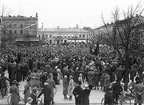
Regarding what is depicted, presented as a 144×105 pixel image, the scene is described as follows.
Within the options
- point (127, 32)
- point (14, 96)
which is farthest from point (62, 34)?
point (14, 96)

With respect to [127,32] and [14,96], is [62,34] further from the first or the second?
[14,96]

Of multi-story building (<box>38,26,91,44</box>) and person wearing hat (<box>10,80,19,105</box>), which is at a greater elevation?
multi-story building (<box>38,26,91,44</box>)

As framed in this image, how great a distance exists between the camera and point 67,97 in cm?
1455

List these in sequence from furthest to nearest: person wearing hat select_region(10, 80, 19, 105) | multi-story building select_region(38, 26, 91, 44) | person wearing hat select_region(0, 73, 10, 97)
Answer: multi-story building select_region(38, 26, 91, 44)
person wearing hat select_region(0, 73, 10, 97)
person wearing hat select_region(10, 80, 19, 105)

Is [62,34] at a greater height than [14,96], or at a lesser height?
greater

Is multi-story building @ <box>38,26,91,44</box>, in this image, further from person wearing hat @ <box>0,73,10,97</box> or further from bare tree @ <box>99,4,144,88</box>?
person wearing hat @ <box>0,73,10,97</box>

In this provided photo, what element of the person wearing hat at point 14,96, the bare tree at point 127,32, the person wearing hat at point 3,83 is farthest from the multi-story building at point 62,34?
the person wearing hat at point 14,96

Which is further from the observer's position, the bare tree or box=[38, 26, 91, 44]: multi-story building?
box=[38, 26, 91, 44]: multi-story building

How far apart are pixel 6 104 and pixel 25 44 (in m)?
53.1

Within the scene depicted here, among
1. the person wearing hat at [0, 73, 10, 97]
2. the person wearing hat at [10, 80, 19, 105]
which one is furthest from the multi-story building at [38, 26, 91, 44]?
Answer: the person wearing hat at [10, 80, 19, 105]

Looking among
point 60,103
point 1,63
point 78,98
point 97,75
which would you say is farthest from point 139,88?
point 1,63

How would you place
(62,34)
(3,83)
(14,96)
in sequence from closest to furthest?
1. (14,96)
2. (3,83)
3. (62,34)

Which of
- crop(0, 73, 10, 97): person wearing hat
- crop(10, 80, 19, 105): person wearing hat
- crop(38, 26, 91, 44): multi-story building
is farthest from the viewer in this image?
crop(38, 26, 91, 44): multi-story building

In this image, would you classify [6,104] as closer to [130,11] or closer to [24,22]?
[130,11]
